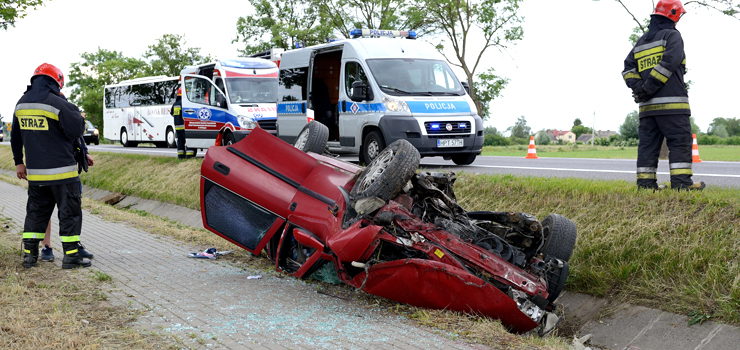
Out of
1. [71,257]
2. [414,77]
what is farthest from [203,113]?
[71,257]

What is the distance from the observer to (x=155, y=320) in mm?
4031

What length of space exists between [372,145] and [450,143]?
1391mm

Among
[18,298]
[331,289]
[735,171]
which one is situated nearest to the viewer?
[18,298]

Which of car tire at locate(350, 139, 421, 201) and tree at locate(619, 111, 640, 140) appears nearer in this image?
car tire at locate(350, 139, 421, 201)

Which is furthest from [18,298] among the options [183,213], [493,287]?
[183,213]

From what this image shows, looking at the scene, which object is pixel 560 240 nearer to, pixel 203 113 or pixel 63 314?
pixel 63 314

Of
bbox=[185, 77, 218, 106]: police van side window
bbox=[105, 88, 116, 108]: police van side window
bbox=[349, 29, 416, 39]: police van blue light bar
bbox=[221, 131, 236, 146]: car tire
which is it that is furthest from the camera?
bbox=[105, 88, 116, 108]: police van side window

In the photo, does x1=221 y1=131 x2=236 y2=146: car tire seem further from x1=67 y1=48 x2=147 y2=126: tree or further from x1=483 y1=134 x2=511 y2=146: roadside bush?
x1=67 y1=48 x2=147 y2=126: tree

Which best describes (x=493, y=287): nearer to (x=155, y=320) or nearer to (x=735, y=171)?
(x=155, y=320)

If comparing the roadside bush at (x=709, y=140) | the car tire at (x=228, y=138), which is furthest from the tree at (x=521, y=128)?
the car tire at (x=228, y=138)

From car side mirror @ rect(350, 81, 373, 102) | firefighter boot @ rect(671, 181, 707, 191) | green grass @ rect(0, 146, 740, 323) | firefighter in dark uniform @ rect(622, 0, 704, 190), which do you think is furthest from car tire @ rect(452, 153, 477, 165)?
firefighter boot @ rect(671, 181, 707, 191)

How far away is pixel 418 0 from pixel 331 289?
28.0m

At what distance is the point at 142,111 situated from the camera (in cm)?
3048

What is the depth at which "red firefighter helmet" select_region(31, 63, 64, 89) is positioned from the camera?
5.77 m
